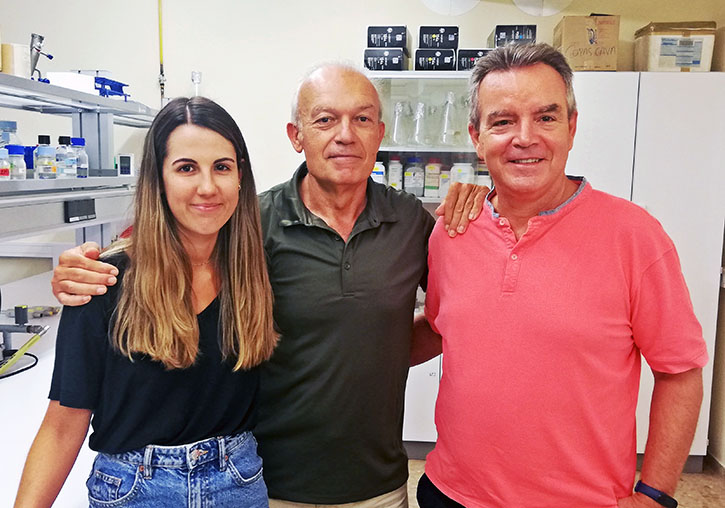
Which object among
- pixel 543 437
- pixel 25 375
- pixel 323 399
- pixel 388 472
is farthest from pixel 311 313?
pixel 25 375

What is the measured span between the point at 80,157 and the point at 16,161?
18.9 inches

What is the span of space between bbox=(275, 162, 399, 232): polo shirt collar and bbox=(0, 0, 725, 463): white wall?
228 centimetres

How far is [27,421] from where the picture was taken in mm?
1721

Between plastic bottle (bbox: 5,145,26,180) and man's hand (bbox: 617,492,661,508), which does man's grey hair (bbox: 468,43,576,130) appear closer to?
man's hand (bbox: 617,492,661,508)

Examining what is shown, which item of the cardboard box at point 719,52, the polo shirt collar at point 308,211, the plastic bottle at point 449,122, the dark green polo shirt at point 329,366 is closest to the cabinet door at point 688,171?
the cardboard box at point 719,52

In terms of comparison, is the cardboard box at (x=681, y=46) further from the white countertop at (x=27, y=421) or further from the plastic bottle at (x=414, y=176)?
the white countertop at (x=27, y=421)

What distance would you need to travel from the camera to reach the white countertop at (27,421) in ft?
4.46

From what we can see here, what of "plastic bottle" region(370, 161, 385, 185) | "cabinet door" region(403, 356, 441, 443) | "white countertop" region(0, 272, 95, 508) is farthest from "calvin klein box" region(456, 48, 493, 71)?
"white countertop" region(0, 272, 95, 508)

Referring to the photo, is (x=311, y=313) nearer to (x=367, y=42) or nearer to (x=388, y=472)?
(x=388, y=472)

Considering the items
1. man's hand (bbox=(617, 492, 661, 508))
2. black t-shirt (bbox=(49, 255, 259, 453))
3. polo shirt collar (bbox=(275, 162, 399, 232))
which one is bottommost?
man's hand (bbox=(617, 492, 661, 508))

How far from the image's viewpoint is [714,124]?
3.11 m

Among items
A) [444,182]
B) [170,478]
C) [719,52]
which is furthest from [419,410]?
[719,52]

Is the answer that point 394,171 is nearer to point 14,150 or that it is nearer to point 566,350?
point 14,150

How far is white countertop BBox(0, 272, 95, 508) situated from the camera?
1.36 metres
